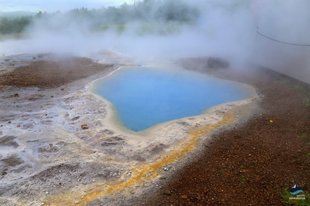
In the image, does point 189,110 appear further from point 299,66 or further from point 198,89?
point 299,66

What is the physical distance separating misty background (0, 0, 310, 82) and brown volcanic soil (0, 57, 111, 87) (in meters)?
2.18

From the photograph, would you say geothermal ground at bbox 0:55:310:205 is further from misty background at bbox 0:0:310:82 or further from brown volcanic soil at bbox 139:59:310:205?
misty background at bbox 0:0:310:82

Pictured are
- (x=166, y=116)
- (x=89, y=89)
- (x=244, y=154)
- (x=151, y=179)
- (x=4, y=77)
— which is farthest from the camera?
(x=4, y=77)

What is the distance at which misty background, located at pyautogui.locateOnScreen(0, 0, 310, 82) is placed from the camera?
48.4 ft

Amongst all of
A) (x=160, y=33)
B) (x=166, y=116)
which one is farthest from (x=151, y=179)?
(x=160, y=33)

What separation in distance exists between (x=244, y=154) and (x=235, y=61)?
30.1ft

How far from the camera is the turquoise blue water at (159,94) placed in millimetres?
10102

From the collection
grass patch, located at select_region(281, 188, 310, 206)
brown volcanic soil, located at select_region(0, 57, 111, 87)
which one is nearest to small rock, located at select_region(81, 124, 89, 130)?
brown volcanic soil, located at select_region(0, 57, 111, 87)


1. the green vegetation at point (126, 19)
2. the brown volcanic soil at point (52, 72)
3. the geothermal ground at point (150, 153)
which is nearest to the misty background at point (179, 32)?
the green vegetation at point (126, 19)

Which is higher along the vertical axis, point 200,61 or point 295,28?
point 295,28

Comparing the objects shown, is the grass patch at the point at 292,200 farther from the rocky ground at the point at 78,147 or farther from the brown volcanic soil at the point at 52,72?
the brown volcanic soil at the point at 52,72

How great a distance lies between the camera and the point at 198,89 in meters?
12.5

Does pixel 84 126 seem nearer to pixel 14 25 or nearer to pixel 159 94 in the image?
pixel 159 94

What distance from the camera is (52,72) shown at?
14.6 meters
